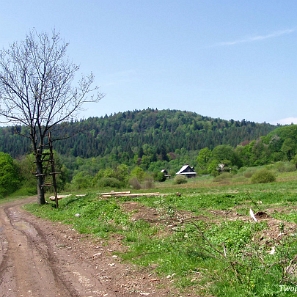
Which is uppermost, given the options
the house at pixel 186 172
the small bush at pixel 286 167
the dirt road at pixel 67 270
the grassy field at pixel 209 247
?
the grassy field at pixel 209 247

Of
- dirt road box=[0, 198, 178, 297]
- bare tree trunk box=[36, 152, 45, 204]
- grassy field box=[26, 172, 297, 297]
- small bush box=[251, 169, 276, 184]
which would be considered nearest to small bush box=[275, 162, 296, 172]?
small bush box=[251, 169, 276, 184]

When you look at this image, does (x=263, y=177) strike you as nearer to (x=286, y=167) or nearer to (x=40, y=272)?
(x=286, y=167)

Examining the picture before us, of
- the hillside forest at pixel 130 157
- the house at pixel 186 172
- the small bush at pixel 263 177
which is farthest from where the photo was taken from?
the house at pixel 186 172

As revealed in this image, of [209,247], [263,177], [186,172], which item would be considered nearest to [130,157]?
[186,172]

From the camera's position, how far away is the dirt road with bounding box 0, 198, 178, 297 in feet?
22.6

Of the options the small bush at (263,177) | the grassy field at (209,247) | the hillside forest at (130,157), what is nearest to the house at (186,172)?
the hillside forest at (130,157)

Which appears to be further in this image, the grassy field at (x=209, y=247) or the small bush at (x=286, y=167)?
the small bush at (x=286, y=167)

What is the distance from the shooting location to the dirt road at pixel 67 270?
6.90 m

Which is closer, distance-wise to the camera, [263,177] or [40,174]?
[40,174]

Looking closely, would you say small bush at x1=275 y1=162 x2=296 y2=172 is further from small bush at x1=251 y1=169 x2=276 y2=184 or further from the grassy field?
the grassy field

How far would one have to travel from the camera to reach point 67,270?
8297 mm

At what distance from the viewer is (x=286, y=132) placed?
11238 cm

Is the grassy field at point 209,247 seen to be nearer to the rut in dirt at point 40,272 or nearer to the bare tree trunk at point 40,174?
the rut in dirt at point 40,272

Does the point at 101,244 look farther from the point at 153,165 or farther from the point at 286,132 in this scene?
the point at 153,165
